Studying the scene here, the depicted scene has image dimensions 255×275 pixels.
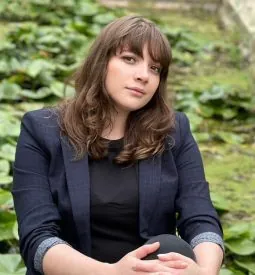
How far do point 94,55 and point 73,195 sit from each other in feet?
1.44

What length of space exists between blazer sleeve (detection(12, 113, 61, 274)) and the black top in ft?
0.40

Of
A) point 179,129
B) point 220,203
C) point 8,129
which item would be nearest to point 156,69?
point 179,129

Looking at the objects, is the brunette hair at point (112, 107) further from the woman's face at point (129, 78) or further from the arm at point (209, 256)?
the arm at point (209, 256)

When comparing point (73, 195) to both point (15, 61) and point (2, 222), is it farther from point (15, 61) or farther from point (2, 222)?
point (15, 61)

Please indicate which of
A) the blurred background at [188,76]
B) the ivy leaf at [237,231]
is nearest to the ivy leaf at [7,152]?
the blurred background at [188,76]

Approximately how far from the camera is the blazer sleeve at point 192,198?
2.42 m

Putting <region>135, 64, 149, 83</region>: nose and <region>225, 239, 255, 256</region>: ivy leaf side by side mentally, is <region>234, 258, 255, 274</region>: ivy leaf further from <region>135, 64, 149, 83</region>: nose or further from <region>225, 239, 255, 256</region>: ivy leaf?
<region>135, 64, 149, 83</region>: nose

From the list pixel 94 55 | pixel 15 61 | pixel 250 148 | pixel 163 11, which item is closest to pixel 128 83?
pixel 94 55

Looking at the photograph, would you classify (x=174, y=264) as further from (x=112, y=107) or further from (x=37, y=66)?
(x=37, y=66)

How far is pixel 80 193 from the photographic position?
7.64 feet

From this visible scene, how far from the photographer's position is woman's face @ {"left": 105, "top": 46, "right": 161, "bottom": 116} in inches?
94.6

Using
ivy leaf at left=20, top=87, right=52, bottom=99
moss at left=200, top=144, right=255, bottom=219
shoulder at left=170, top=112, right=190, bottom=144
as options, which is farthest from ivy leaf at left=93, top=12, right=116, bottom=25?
shoulder at left=170, top=112, right=190, bottom=144

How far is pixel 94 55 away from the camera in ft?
8.03

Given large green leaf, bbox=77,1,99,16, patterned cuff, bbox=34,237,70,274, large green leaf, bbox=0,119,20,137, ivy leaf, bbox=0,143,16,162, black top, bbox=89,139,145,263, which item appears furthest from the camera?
large green leaf, bbox=77,1,99,16
